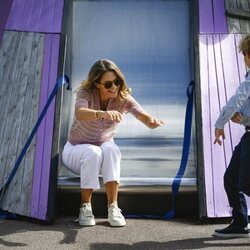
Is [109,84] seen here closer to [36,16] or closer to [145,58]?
[145,58]

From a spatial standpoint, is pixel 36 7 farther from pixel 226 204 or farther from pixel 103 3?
pixel 226 204

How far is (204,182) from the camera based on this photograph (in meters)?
3.50

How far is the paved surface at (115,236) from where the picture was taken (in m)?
2.84

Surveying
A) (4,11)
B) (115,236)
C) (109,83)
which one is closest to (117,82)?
(109,83)

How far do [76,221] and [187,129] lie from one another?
3.73ft

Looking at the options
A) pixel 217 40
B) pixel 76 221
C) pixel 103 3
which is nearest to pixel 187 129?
pixel 217 40

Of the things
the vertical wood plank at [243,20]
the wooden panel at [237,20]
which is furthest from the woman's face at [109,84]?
the vertical wood plank at [243,20]

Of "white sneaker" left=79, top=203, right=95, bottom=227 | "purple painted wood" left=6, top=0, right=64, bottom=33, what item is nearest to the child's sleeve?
"white sneaker" left=79, top=203, right=95, bottom=227

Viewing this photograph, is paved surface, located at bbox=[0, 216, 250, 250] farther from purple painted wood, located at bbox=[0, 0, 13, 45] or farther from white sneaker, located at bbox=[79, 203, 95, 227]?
purple painted wood, located at bbox=[0, 0, 13, 45]

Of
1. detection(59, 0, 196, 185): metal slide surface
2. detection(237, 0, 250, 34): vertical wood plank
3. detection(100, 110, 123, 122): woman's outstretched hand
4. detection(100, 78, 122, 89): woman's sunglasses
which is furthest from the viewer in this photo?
detection(237, 0, 250, 34): vertical wood plank

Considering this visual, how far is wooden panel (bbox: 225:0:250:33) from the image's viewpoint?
424 cm

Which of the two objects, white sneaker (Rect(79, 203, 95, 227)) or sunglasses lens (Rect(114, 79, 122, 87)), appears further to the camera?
sunglasses lens (Rect(114, 79, 122, 87))

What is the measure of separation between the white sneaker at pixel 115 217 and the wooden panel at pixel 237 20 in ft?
6.22

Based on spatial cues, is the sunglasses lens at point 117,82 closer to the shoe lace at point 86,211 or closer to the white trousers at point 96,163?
the white trousers at point 96,163
